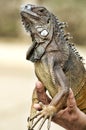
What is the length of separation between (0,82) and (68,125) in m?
A: 9.85

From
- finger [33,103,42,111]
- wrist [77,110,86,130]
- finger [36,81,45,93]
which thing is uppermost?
finger [36,81,45,93]

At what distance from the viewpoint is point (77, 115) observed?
5176mm

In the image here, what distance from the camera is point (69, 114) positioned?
16.8ft

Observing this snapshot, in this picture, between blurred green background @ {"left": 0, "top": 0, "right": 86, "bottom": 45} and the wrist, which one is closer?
the wrist

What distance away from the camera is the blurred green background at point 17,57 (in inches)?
468

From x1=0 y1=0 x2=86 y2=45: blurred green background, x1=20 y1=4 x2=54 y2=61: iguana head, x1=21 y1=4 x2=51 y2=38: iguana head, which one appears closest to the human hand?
x1=20 y1=4 x2=54 y2=61: iguana head

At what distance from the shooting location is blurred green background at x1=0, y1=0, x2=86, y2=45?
20688mm

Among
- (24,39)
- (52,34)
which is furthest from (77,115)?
(24,39)

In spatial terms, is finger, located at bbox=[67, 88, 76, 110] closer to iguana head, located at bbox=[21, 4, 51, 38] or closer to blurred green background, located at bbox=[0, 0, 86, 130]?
iguana head, located at bbox=[21, 4, 51, 38]

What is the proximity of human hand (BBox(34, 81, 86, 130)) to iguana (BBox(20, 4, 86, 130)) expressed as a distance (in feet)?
0.20

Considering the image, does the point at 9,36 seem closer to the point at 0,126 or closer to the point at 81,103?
the point at 0,126

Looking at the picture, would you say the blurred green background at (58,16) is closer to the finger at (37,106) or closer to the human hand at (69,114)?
the human hand at (69,114)

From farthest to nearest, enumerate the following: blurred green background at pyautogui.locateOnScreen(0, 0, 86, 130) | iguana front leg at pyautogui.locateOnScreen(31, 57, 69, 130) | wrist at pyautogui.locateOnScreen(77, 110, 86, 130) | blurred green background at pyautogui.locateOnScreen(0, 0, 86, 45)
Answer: blurred green background at pyautogui.locateOnScreen(0, 0, 86, 45) → blurred green background at pyautogui.locateOnScreen(0, 0, 86, 130) → wrist at pyautogui.locateOnScreen(77, 110, 86, 130) → iguana front leg at pyautogui.locateOnScreen(31, 57, 69, 130)

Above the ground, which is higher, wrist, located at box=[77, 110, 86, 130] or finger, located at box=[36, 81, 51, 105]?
finger, located at box=[36, 81, 51, 105]
